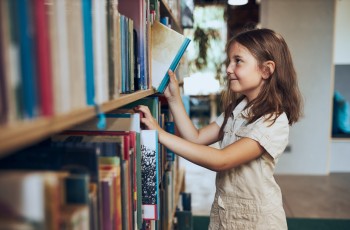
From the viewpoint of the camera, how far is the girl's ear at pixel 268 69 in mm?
1361

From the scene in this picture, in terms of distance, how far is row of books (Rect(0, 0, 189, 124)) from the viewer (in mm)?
396

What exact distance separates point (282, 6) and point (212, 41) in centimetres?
183

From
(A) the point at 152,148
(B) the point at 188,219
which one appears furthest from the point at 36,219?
(B) the point at 188,219

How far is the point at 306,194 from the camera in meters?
3.33

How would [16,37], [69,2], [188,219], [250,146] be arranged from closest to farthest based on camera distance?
[16,37] < [69,2] < [250,146] < [188,219]

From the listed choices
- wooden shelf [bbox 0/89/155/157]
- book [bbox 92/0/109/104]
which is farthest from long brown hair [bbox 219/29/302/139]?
wooden shelf [bbox 0/89/155/157]

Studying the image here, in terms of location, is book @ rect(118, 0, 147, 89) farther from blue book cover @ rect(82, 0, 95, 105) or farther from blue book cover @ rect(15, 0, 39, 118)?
blue book cover @ rect(15, 0, 39, 118)

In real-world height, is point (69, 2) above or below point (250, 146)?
above

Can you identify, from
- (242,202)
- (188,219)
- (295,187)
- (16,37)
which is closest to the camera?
(16,37)

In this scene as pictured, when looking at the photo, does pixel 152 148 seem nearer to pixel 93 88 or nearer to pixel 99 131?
pixel 99 131

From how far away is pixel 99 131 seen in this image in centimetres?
87

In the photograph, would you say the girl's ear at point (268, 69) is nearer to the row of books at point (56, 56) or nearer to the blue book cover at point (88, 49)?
the row of books at point (56, 56)

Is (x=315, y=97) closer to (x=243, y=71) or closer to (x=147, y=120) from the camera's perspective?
(x=243, y=71)

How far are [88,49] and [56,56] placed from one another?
0.12m
